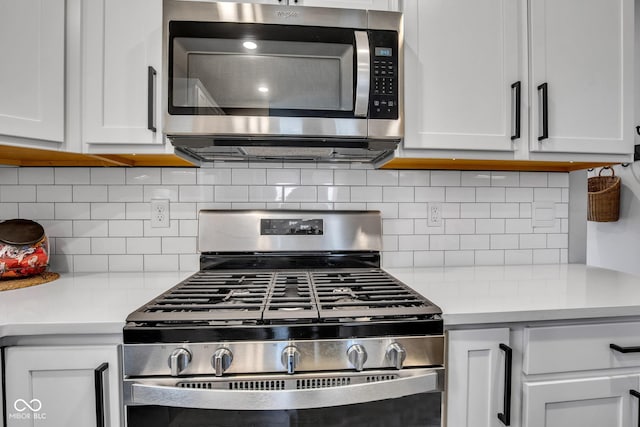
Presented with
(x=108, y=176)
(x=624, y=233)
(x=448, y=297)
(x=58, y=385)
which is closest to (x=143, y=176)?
(x=108, y=176)

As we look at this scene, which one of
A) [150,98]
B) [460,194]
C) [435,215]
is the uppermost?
[150,98]

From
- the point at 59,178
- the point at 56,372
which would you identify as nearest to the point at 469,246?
the point at 56,372

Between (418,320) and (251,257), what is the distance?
80 centimetres

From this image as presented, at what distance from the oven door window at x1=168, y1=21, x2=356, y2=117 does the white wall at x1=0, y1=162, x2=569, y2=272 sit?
1.33 feet

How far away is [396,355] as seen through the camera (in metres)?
0.89

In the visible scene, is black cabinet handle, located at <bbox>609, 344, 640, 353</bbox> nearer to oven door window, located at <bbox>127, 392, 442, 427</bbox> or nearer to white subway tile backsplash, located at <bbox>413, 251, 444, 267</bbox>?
oven door window, located at <bbox>127, 392, 442, 427</bbox>

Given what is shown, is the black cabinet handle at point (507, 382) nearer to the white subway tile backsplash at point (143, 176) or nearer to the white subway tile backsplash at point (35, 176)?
the white subway tile backsplash at point (143, 176)

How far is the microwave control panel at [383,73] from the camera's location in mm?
1197

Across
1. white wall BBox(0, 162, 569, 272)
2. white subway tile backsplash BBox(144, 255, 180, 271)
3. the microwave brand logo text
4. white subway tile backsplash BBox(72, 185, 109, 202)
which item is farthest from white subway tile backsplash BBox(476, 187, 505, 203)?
white subway tile backsplash BBox(72, 185, 109, 202)

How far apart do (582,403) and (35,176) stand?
84.5 inches

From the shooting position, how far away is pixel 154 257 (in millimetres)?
1503

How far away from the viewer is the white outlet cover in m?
1.68

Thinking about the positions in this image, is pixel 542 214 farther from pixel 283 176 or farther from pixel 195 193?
pixel 195 193

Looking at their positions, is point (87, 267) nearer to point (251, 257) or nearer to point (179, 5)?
point (251, 257)
